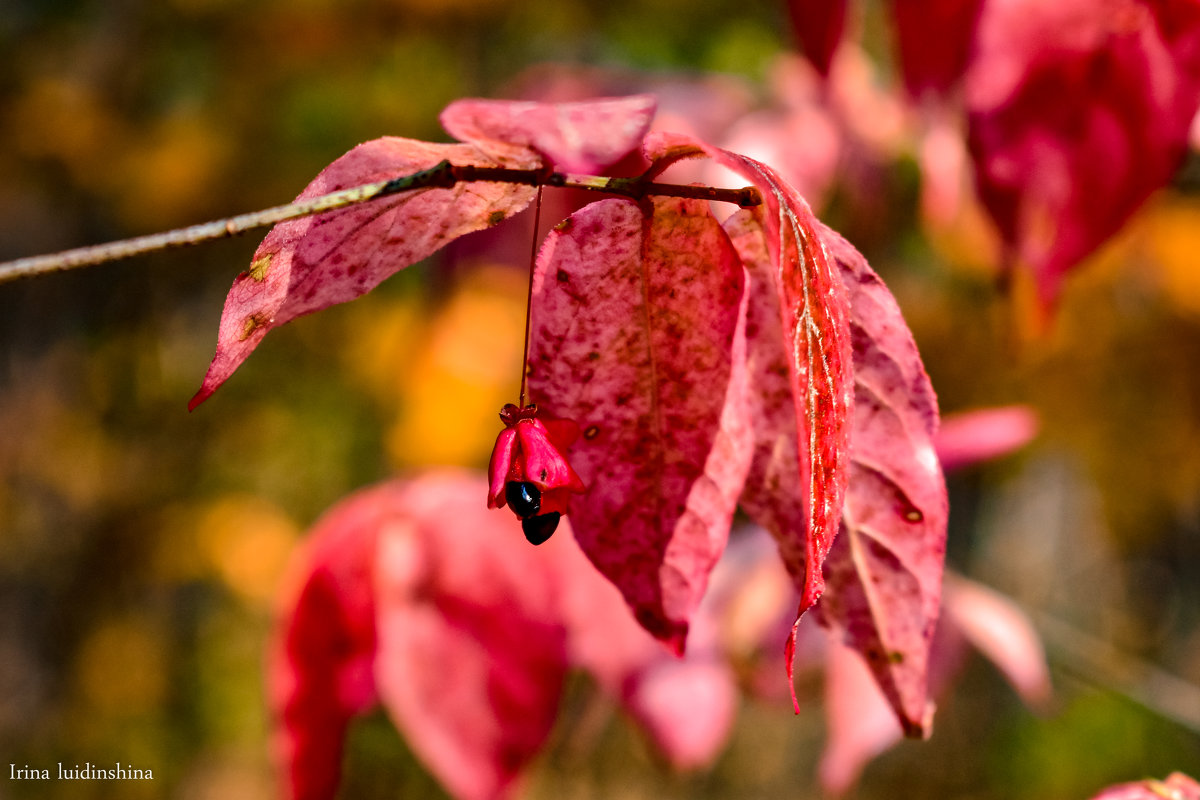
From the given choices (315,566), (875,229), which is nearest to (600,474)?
(315,566)

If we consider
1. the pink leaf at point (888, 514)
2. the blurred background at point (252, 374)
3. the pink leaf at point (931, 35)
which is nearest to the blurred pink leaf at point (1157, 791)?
the pink leaf at point (888, 514)

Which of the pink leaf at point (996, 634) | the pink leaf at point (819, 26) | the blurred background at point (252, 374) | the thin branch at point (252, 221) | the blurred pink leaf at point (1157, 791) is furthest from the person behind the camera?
the blurred background at point (252, 374)

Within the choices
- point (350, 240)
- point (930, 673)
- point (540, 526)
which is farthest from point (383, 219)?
point (930, 673)

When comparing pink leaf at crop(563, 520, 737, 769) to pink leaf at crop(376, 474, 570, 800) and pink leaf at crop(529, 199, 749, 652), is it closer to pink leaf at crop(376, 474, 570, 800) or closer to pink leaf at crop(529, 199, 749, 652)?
pink leaf at crop(376, 474, 570, 800)

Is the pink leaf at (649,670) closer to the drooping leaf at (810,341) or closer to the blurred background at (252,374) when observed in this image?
the drooping leaf at (810,341)

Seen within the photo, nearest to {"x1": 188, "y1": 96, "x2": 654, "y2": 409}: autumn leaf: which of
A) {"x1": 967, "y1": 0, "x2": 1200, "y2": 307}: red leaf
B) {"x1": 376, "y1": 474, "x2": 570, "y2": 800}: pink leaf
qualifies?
{"x1": 967, "y1": 0, "x2": 1200, "y2": 307}: red leaf

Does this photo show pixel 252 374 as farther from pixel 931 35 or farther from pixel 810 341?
pixel 810 341
